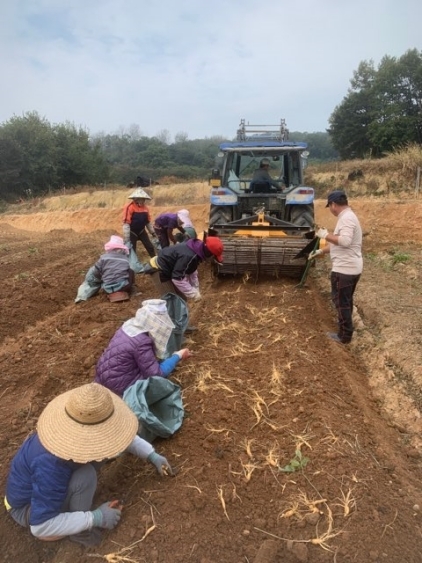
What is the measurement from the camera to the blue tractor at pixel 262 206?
22.8 ft

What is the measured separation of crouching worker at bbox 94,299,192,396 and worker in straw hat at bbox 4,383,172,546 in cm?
87

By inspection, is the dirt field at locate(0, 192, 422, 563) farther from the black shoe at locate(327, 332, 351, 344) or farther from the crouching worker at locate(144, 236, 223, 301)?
the crouching worker at locate(144, 236, 223, 301)

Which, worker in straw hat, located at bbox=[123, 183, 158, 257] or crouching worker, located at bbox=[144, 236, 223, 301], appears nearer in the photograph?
crouching worker, located at bbox=[144, 236, 223, 301]

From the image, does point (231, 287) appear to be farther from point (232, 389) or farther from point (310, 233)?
point (232, 389)

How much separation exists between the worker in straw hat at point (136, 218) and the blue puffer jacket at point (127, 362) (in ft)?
14.0

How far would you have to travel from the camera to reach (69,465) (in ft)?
7.83

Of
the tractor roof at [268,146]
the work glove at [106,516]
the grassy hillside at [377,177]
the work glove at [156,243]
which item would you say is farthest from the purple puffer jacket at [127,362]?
the grassy hillside at [377,177]

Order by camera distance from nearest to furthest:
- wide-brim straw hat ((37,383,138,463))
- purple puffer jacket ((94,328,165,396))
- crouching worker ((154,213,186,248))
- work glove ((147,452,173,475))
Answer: wide-brim straw hat ((37,383,138,463)) → work glove ((147,452,173,475)) → purple puffer jacket ((94,328,165,396)) → crouching worker ((154,213,186,248))

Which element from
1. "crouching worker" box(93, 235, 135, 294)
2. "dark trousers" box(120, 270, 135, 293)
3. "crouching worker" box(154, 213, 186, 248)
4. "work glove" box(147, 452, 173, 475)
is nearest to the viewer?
"work glove" box(147, 452, 173, 475)

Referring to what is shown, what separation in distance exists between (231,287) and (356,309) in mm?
1987

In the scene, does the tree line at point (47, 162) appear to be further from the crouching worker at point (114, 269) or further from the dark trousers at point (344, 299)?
the dark trousers at point (344, 299)

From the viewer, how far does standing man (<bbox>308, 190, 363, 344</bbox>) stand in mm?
4652

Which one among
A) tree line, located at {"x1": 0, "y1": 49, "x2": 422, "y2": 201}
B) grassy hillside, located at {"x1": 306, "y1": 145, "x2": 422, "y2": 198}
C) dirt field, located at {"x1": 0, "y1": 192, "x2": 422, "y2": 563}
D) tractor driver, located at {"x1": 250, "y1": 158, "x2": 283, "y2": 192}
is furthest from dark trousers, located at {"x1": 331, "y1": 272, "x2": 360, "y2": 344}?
tree line, located at {"x1": 0, "y1": 49, "x2": 422, "y2": 201}

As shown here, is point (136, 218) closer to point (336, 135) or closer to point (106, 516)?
point (106, 516)
